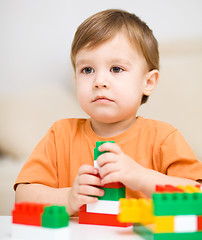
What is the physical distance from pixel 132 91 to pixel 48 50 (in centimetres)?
61

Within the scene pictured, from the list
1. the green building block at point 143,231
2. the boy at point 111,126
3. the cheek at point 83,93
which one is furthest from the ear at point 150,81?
the green building block at point 143,231

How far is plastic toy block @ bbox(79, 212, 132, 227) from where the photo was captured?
0.76 meters

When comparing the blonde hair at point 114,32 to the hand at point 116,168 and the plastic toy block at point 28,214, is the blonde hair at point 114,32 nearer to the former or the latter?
the hand at point 116,168

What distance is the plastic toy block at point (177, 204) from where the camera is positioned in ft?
1.91

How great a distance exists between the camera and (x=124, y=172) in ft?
2.72

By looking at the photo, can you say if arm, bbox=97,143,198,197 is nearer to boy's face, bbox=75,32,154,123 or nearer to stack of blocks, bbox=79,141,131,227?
stack of blocks, bbox=79,141,131,227

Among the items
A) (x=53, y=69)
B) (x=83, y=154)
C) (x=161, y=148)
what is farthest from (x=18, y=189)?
(x=53, y=69)

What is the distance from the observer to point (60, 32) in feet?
5.09

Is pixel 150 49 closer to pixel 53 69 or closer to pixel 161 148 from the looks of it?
pixel 161 148

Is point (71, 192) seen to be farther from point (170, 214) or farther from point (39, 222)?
point (170, 214)

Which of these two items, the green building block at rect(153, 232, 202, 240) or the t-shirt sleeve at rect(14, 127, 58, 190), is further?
the t-shirt sleeve at rect(14, 127, 58, 190)

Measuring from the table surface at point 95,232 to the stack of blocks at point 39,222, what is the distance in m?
0.03

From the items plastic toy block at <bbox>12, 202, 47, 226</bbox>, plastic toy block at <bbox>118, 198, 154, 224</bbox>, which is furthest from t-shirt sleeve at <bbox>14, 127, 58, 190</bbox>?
plastic toy block at <bbox>118, 198, 154, 224</bbox>

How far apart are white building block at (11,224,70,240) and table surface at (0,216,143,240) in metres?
0.02
